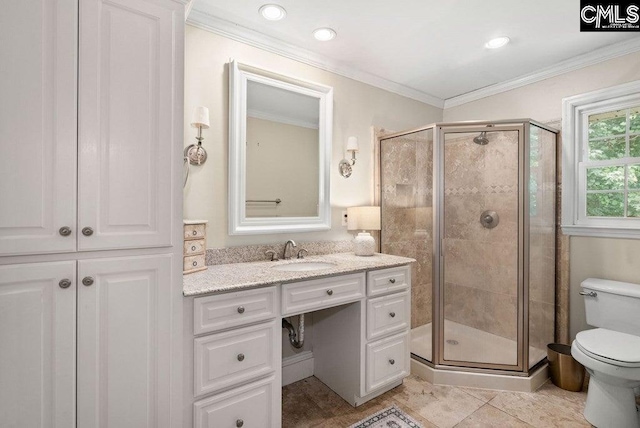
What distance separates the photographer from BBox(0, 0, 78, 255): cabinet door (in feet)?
3.45

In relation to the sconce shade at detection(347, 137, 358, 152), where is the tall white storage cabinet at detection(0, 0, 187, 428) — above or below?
below

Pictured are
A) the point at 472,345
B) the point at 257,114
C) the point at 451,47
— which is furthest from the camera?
the point at 472,345

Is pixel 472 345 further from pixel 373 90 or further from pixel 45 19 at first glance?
pixel 45 19

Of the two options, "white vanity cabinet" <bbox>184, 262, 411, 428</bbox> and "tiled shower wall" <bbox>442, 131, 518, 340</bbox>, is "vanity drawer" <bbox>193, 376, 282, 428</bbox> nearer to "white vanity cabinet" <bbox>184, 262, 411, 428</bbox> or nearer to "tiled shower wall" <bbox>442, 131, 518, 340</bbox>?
"white vanity cabinet" <bbox>184, 262, 411, 428</bbox>

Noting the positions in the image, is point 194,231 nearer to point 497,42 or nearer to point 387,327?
point 387,327

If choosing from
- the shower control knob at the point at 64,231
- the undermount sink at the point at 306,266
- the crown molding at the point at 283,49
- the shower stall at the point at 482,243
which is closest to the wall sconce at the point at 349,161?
the shower stall at the point at 482,243

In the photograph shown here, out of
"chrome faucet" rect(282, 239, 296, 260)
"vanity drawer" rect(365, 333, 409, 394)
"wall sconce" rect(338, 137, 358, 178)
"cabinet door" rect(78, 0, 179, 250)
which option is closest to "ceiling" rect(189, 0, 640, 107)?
"wall sconce" rect(338, 137, 358, 178)

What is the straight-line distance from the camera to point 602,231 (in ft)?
7.71

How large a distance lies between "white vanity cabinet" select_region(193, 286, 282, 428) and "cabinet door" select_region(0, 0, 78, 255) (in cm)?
62

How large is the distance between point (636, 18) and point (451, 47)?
110 cm

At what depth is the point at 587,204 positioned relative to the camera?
2488 millimetres

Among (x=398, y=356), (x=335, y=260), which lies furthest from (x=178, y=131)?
(x=398, y=356)

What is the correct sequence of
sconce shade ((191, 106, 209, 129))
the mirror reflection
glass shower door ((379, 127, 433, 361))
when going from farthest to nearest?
glass shower door ((379, 127, 433, 361)) < the mirror reflection < sconce shade ((191, 106, 209, 129))

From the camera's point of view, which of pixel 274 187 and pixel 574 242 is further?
pixel 574 242
